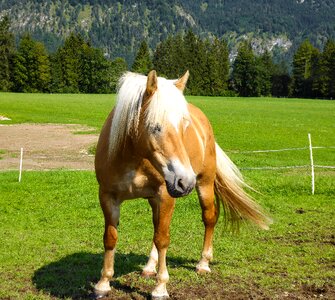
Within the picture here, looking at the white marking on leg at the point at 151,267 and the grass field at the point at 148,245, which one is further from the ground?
the white marking on leg at the point at 151,267

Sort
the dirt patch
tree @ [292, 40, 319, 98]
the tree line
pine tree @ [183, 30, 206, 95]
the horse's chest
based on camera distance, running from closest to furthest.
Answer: the horse's chest, the dirt patch, the tree line, pine tree @ [183, 30, 206, 95], tree @ [292, 40, 319, 98]

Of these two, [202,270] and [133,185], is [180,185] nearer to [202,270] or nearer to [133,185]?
[133,185]

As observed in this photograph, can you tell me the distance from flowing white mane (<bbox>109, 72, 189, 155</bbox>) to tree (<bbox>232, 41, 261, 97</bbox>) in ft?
316

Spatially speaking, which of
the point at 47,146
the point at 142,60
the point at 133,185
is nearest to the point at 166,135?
the point at 133,185

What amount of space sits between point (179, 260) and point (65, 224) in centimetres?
326

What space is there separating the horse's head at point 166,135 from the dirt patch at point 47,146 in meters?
13.1

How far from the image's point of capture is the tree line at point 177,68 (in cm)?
8856

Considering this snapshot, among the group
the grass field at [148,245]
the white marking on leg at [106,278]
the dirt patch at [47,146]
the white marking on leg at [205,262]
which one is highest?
the white marking on leg at [106,278]

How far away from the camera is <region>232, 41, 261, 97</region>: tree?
99188 mm

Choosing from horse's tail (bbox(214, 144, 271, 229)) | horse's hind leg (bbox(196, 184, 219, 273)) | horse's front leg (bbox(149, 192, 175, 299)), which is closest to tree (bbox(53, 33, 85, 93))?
horse's tail (bbox(214, 144, 271, 229))

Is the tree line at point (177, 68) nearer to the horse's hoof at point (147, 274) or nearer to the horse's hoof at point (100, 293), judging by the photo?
the horse's hoof at point (147, 274)

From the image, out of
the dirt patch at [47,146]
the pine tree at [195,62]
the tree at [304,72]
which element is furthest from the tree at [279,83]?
the dirt patch at [47,146]

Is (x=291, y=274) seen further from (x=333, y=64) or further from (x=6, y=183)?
(x=333, y=64)

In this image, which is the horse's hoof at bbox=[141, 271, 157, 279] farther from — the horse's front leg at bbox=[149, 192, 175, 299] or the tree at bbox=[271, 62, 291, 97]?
the tree at bbox=[271, 62, 291, 97]
